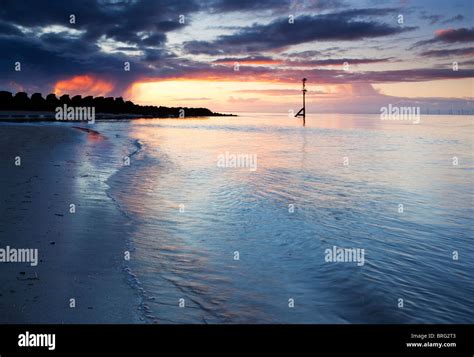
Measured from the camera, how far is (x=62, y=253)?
21.0ft

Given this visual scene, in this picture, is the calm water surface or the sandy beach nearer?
the sandy beach

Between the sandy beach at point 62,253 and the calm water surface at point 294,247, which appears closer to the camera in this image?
the sandy beach at point 62,253

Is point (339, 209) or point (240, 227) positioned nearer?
point (240, 227)

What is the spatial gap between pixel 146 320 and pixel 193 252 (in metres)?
2.89

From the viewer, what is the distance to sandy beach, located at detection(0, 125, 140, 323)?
183 inches

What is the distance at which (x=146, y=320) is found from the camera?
4656 millimetres

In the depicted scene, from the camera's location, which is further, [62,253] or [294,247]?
[294,247]

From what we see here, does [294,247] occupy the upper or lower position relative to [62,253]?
lower

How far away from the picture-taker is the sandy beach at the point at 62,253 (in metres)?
4.65

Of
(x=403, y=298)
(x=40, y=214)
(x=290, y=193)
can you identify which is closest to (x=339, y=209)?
(x=290, y=193)

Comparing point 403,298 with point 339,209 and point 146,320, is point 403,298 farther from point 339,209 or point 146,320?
point 339,209

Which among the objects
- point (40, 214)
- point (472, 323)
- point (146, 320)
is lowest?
point (472, 323)
